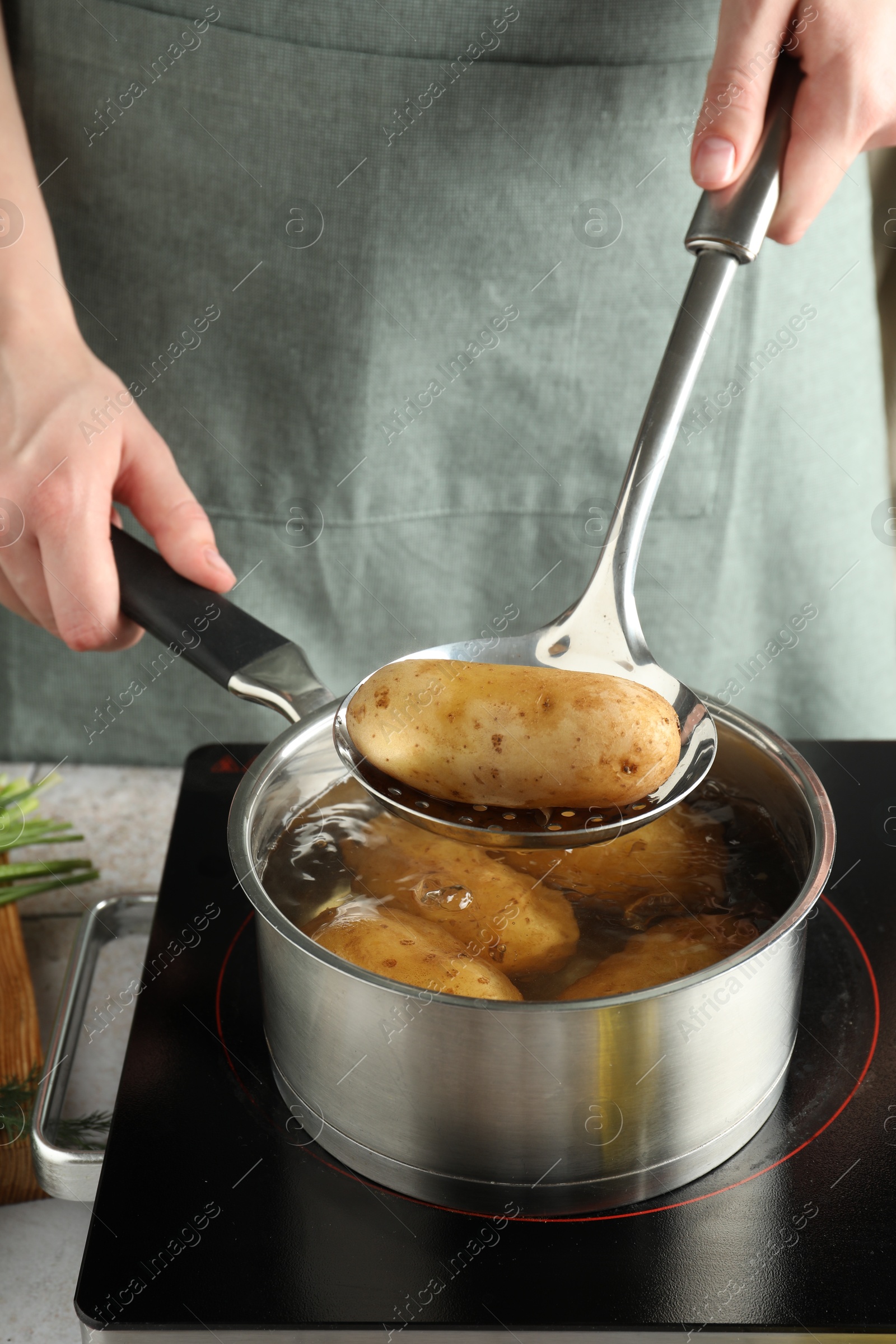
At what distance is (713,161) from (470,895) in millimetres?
465

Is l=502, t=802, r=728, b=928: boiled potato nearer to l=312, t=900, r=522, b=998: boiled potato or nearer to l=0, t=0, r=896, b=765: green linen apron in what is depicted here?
l=312, t=900, r=522, b=998: boiled potato

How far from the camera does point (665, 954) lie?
0.57 metres

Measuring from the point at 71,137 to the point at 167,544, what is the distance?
42 centimetres

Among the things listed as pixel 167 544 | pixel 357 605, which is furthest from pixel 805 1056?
pixel 357 605

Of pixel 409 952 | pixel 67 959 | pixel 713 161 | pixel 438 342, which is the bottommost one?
pixel 67 959

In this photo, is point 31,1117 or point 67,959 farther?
point 67,959

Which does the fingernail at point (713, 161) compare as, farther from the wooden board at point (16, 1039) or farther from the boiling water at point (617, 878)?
the wooden board at point (16, 1039)

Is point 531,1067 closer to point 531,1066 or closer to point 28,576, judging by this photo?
point 531,1066

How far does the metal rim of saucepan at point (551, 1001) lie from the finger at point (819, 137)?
33 cm

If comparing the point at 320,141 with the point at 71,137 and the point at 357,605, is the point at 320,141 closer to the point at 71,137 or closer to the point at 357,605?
the point at 71,137

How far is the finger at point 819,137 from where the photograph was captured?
68 centimetres

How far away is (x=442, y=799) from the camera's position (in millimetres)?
648
